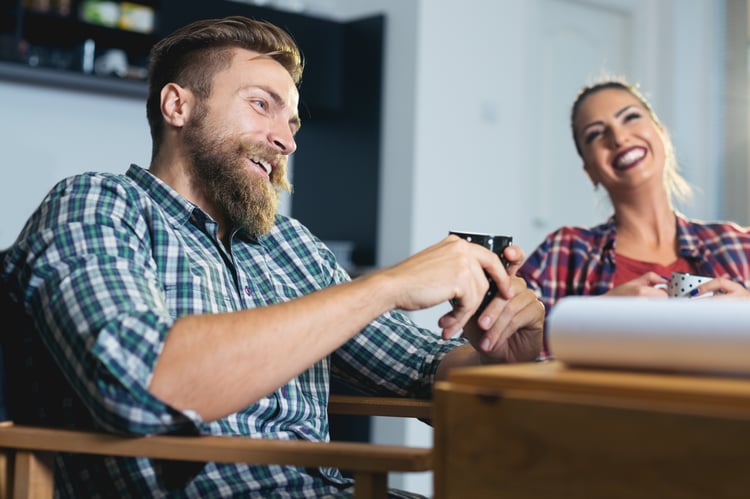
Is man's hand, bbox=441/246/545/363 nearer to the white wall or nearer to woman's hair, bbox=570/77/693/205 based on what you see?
woman's hair, bbox=570/77/693/205

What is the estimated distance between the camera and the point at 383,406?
1.58m

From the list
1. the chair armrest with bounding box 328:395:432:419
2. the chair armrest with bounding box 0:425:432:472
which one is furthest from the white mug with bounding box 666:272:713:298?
the chair armrest with bounding box 0:425:432:472

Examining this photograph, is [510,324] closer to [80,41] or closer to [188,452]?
[188,452]

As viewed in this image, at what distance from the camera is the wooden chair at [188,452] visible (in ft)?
3.47

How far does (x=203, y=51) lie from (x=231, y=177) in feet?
0.85

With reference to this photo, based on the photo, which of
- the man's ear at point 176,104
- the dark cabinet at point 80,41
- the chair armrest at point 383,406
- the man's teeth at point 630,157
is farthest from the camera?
the dark cabinet at point 80,41

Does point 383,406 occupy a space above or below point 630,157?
below

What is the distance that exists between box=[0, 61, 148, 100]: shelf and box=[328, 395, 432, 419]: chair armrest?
104 inches

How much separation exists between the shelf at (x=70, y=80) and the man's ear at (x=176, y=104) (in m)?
2.28

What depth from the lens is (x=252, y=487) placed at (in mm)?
1327

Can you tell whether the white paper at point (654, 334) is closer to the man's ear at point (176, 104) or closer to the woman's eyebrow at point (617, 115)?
the man's ear at point (176, 104)

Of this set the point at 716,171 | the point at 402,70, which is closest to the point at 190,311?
the point at 402,70

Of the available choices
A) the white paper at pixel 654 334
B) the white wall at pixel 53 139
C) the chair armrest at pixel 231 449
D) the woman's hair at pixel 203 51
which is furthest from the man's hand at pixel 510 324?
the white wall at pixel 53 139

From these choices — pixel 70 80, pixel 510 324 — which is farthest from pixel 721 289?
pixel 70 80
